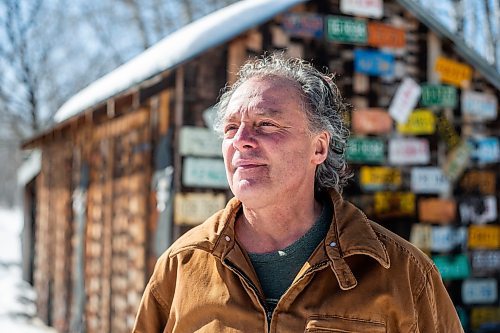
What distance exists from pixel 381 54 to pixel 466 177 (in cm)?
149

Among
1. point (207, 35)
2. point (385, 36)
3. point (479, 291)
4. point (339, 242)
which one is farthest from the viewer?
point (479, 291)

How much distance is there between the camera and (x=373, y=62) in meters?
6.01

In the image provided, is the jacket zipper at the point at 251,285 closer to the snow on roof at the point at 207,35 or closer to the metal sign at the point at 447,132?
the snow on roof at the point at 207,35

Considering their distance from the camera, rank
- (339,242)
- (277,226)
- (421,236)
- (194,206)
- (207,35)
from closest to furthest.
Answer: (339,242) < (277,226) < (207,35) < (194,206) < (421,236)

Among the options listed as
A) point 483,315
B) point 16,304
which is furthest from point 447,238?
point 16,304

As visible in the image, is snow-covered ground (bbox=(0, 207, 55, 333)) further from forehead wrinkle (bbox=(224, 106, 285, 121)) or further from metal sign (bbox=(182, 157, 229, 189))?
forehead wrinkle (bbox=(224, 106, 285, 121))

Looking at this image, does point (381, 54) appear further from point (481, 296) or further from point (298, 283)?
point (298, 283)

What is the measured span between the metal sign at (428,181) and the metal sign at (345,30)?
1.32 meters

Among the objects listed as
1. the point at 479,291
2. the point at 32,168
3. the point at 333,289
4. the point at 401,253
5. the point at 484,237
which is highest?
the point at 32,168

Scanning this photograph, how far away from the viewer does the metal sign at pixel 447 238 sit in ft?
20.5

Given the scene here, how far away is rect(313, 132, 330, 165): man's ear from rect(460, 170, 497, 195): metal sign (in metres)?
4.47

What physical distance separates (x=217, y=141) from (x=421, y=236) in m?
2.35

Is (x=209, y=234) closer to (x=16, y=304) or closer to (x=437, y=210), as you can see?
(x=437, y=210)

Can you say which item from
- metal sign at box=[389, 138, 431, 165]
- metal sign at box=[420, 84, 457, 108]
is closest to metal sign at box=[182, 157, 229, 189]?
metal sign at box=[389, 138, 431, 165]
